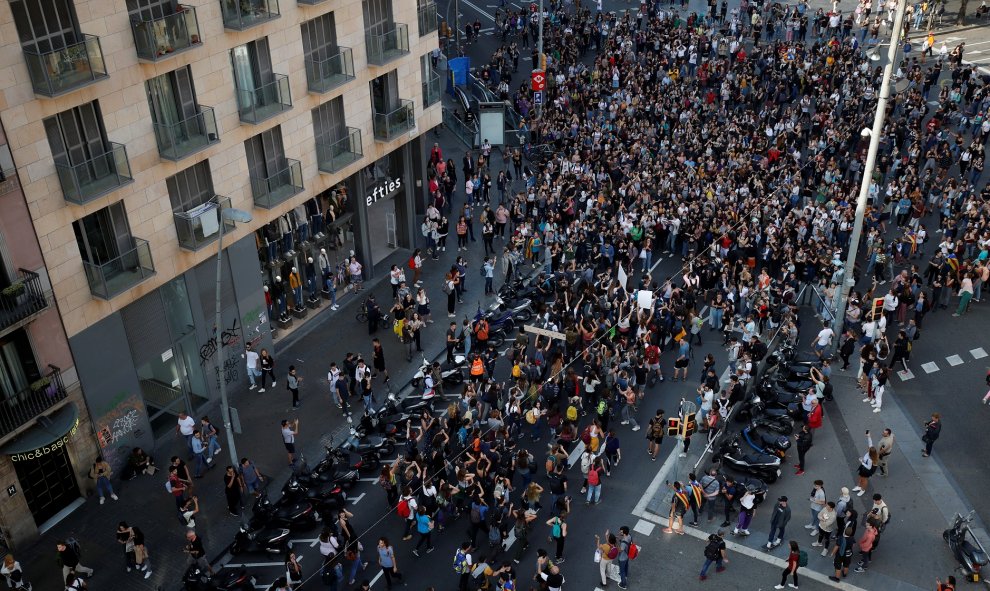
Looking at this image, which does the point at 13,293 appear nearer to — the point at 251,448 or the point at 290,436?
the point at 290,436

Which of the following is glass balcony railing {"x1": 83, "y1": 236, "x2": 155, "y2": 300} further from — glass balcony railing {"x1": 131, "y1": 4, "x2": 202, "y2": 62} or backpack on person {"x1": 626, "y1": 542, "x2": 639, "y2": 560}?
backpack on person {"x1": 626, "y1": 542, "x2": 639, "y2": 560}

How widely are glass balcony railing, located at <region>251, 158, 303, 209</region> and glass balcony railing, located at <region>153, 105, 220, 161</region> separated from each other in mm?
2763

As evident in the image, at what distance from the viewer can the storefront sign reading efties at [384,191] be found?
1554 inches

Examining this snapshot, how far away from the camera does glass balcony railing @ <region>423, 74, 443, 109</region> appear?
40062 millimetres

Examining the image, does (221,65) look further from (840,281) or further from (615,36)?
(615,36)

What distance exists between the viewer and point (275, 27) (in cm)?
3166

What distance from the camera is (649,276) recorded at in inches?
1428

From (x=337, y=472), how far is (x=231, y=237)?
885 cm

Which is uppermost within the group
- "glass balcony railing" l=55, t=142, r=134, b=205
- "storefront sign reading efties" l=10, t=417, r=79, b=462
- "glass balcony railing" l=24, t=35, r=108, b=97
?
"glass balcony railing" l=24, t=35, r=108, b=97

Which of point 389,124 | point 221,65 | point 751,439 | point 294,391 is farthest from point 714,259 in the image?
point 221,65

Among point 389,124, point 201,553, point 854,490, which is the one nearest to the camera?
point 201,553

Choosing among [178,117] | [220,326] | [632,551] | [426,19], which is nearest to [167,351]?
[220,326]

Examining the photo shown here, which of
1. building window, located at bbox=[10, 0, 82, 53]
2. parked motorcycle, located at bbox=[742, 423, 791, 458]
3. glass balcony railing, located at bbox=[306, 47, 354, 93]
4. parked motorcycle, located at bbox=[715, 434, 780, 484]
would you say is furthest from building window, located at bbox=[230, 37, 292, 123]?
parked motorcycle, located at bbox=[742, 423, 791, 458]

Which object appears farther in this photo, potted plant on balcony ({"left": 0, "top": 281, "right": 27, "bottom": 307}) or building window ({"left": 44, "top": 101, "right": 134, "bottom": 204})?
building window ({"left": 44, "top": 101, "right": 134, "bottom": 204})
